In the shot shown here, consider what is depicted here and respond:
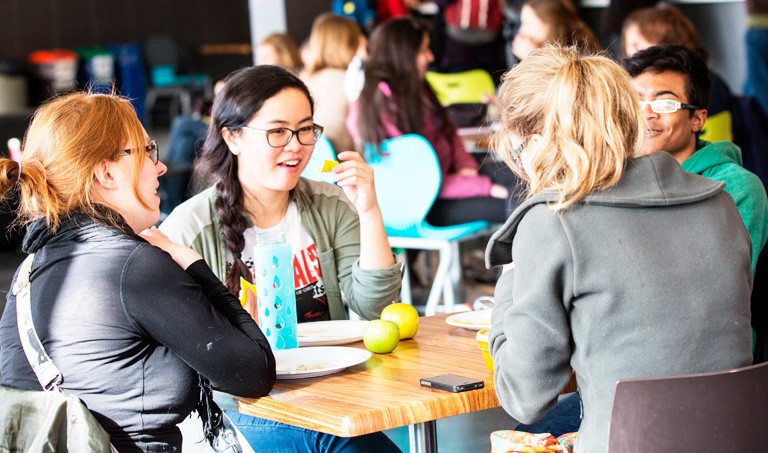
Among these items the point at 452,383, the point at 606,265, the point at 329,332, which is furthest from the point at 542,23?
the point at 606,265

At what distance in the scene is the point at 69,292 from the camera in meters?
1.76

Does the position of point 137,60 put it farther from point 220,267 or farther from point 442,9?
point 220,267

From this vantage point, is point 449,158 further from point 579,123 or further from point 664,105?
point 579,123

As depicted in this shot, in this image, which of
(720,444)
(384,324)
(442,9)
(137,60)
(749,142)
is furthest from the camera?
(137,60)

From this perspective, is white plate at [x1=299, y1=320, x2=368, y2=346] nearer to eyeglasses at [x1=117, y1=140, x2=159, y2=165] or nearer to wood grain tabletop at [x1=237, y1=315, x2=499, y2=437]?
wood grain tabletop at [x1=237, y1=315, x2=499, y2=437]

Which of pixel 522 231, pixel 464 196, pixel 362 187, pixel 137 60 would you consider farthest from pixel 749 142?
pixel 137 60

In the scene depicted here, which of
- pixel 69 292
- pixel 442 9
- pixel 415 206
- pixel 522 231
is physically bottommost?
pixel 415 206

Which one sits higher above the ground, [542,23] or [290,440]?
[542,23]

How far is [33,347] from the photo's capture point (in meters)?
1.74

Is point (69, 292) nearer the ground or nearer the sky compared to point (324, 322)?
nearer the sky

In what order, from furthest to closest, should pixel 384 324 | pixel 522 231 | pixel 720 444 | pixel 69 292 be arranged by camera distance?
1. pixel 384 324
2. pixel 69 292
3. pixel 522 231
4. pixel 720 444

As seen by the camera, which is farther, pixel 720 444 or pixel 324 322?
pixel 324 322

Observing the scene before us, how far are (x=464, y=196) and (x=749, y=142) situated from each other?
1.26 metres

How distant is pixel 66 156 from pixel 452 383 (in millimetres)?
768
